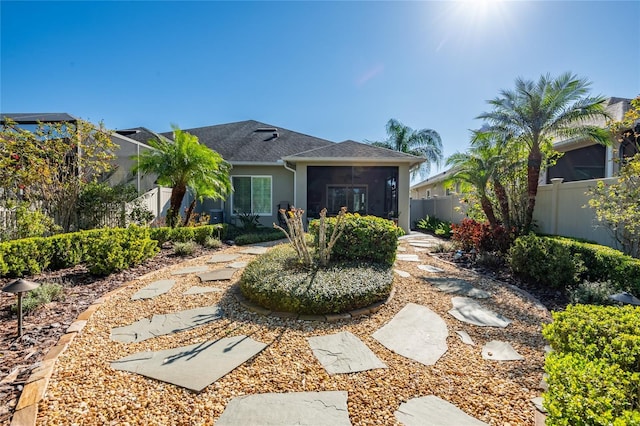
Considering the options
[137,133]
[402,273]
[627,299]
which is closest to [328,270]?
[402,273]

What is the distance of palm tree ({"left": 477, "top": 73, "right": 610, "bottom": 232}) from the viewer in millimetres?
Answer: 6859

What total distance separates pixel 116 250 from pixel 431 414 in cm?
581

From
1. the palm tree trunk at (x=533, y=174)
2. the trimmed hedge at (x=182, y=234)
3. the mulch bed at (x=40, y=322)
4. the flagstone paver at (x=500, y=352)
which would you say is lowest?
the flagstone paver at (x=500, y=352)

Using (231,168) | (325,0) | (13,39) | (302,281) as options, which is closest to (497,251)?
(302,281)

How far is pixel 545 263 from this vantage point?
5.19 m

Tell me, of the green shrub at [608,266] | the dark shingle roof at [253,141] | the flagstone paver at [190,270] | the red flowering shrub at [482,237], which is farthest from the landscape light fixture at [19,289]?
the dark shingle roof at [253,141]

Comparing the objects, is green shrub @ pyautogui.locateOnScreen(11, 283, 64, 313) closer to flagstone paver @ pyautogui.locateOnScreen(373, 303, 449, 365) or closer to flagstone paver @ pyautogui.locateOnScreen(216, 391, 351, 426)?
flagstone paver @ pyautogui.locateOnScreen(216, 391, 351, 426)

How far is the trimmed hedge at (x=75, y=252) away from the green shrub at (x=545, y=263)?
7.85 m

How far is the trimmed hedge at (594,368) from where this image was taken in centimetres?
145

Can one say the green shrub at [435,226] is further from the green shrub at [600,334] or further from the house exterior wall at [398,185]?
the green shrub at [600,334]

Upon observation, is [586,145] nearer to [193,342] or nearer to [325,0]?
[325,0]

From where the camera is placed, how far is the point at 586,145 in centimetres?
933

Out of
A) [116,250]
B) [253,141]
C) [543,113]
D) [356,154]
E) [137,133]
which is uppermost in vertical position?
[137,133]

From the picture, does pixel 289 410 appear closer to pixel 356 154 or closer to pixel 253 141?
pixel 356 154
